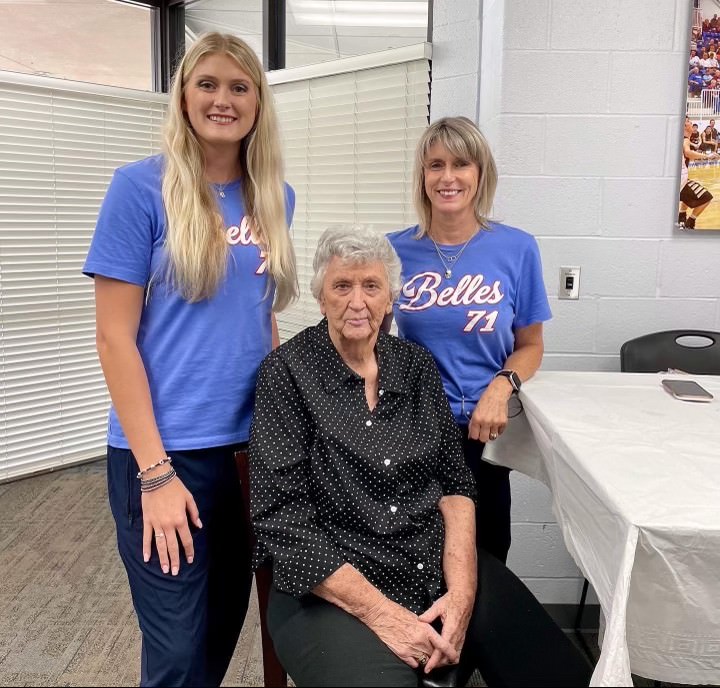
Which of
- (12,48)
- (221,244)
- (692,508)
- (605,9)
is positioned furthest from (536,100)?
(12,48)

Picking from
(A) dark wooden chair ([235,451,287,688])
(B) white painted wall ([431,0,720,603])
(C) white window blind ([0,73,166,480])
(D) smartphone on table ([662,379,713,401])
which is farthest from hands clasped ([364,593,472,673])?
(C) white window blind ([0,73,166,480])

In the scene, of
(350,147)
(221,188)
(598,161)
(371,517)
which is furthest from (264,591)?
(350,147)

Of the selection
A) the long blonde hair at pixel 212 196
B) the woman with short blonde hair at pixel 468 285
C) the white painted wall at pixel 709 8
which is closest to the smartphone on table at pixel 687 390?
the woman with short blonde hair at pixel 468 285

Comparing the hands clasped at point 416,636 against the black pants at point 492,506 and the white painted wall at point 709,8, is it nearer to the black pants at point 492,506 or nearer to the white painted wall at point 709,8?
the black pants at point 492,506

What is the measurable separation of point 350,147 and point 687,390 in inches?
78.8

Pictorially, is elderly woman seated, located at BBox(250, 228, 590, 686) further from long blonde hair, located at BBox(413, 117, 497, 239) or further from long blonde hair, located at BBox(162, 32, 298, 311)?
long blonde hair, located at BBox(413, 117, 497, 239)

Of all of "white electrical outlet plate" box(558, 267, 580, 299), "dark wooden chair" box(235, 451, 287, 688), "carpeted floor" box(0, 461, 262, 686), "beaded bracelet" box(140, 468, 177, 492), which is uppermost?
"white electrical outlet plate" box(558, 267, 580, 299)

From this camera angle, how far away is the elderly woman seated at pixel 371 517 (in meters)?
1.26

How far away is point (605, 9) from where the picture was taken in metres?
2.07

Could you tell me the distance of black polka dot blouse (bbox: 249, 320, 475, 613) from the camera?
52.4 inches

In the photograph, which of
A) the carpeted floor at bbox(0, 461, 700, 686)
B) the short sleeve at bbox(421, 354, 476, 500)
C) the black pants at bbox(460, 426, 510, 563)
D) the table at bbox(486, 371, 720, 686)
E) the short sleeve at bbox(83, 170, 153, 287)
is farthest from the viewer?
the carpeted floor at bbox(0, 461, 700, 686)

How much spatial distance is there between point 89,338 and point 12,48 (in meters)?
1.48

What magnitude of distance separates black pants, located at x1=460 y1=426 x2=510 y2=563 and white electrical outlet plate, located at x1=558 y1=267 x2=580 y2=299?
0.69 m

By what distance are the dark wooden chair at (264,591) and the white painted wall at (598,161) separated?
1117 millimetres
